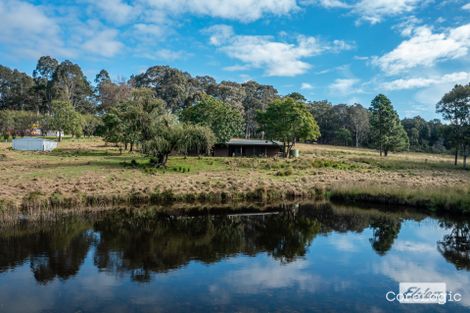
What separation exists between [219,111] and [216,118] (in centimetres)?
167

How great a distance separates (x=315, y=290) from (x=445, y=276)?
5.75 m

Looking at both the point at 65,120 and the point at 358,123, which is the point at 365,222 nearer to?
the point at 65,120

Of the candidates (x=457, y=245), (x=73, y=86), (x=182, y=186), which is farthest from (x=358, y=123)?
(x=457, y=245)

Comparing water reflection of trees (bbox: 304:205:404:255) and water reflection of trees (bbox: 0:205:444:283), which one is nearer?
water reflection of trees (bbox: 0:205:444:283)

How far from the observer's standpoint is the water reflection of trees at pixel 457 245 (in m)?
16.8

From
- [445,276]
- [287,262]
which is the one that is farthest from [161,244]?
[445,276]

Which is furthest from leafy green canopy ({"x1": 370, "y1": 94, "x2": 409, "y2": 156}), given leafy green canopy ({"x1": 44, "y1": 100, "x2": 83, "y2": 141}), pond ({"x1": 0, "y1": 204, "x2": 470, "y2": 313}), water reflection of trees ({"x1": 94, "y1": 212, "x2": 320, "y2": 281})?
leafy green canopy ({"x1": 44, "y1": 100, "x2": 83, "y2": 141})

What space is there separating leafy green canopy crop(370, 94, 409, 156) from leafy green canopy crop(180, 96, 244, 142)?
84.9 feet

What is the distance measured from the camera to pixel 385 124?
6744 cm

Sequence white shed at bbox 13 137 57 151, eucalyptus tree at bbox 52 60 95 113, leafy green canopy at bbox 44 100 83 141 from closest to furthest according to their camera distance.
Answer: white shed at bbox 13 137 57 151 → leafy green canopy at bbox 44 100 83 141 → eucalyptus tree at bbox 52 60 95 113

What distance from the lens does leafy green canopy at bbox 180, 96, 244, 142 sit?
55906 mm

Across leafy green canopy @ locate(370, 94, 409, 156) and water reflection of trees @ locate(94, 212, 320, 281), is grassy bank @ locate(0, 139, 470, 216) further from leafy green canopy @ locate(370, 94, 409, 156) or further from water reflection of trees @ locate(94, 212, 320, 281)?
leafy green canopy @ locate(370, 94, 409, 156)

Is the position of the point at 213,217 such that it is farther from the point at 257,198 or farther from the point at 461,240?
the point at 461,240

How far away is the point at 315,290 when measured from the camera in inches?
520
